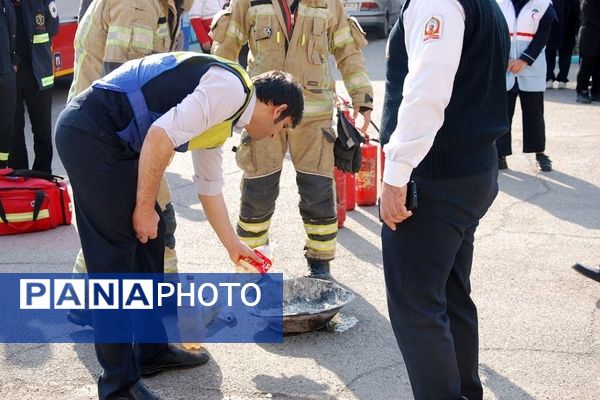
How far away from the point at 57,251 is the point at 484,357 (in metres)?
3.12

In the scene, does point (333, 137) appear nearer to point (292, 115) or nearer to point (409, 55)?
point (292, 115)

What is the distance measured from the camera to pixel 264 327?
4.96 m

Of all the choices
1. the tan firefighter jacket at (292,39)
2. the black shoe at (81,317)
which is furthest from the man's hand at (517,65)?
the black shoe at (81,317)

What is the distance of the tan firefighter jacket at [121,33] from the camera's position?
186 inches

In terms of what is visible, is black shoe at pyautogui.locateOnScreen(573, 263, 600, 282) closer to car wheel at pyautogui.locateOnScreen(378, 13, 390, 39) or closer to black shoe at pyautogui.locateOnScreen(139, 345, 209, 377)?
black shoe at pyautogui.locateOnScreen(139, 345, 209, 377)

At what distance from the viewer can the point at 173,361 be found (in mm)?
4453

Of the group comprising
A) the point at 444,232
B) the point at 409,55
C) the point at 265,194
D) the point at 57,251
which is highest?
the point at 409,55

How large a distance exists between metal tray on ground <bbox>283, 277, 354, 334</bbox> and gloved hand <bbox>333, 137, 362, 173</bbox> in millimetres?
798

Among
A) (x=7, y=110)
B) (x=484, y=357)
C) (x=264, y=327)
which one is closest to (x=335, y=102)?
(x=264, y=327)

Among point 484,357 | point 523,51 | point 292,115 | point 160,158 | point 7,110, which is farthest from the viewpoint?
point 523,51

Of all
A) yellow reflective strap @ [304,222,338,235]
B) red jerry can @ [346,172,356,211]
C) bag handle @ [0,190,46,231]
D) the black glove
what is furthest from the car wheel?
yellow reflective strap @ [304,222,338,235]

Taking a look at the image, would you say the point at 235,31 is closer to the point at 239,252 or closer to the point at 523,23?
the point at 239,252

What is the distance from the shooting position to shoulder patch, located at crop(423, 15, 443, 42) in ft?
10.3

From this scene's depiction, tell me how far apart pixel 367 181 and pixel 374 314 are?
7.47ft
